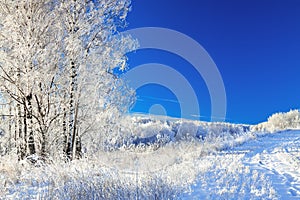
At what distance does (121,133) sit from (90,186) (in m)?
7.62

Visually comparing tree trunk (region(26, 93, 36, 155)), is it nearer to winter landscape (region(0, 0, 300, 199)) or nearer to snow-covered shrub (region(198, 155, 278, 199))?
winter landscape (region(0, 0, 300, 199))

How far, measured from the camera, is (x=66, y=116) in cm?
1118

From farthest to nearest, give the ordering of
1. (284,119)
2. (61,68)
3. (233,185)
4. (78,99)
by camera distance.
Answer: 1. (284,119)
2. (78,99)
3. (61,68)
4. (233,185)

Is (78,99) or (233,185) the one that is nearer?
(233,185)

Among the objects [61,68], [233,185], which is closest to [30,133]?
[61,68]

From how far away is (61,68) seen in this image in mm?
10891

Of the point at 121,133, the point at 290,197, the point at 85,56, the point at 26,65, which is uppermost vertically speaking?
the point at 85,56

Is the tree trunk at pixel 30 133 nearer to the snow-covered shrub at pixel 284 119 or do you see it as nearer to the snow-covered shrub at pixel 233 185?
the snow-covered shrub at pixel 233 185

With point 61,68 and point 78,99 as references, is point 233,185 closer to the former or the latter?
point 78,99

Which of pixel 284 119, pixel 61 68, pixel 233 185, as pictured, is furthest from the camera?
pixel 284 119

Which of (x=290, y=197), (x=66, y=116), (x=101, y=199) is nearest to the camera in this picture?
(x=101, y=199)

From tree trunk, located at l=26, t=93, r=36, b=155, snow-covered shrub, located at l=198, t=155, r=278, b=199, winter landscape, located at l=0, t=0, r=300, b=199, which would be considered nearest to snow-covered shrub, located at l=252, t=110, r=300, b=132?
winter landscape, located at l=0, t=0, r=300, b=199

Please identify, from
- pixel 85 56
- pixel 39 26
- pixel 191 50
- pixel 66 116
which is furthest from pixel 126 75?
pixel 191 50

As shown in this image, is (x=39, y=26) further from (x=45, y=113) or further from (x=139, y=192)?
(x=139, y=192)
